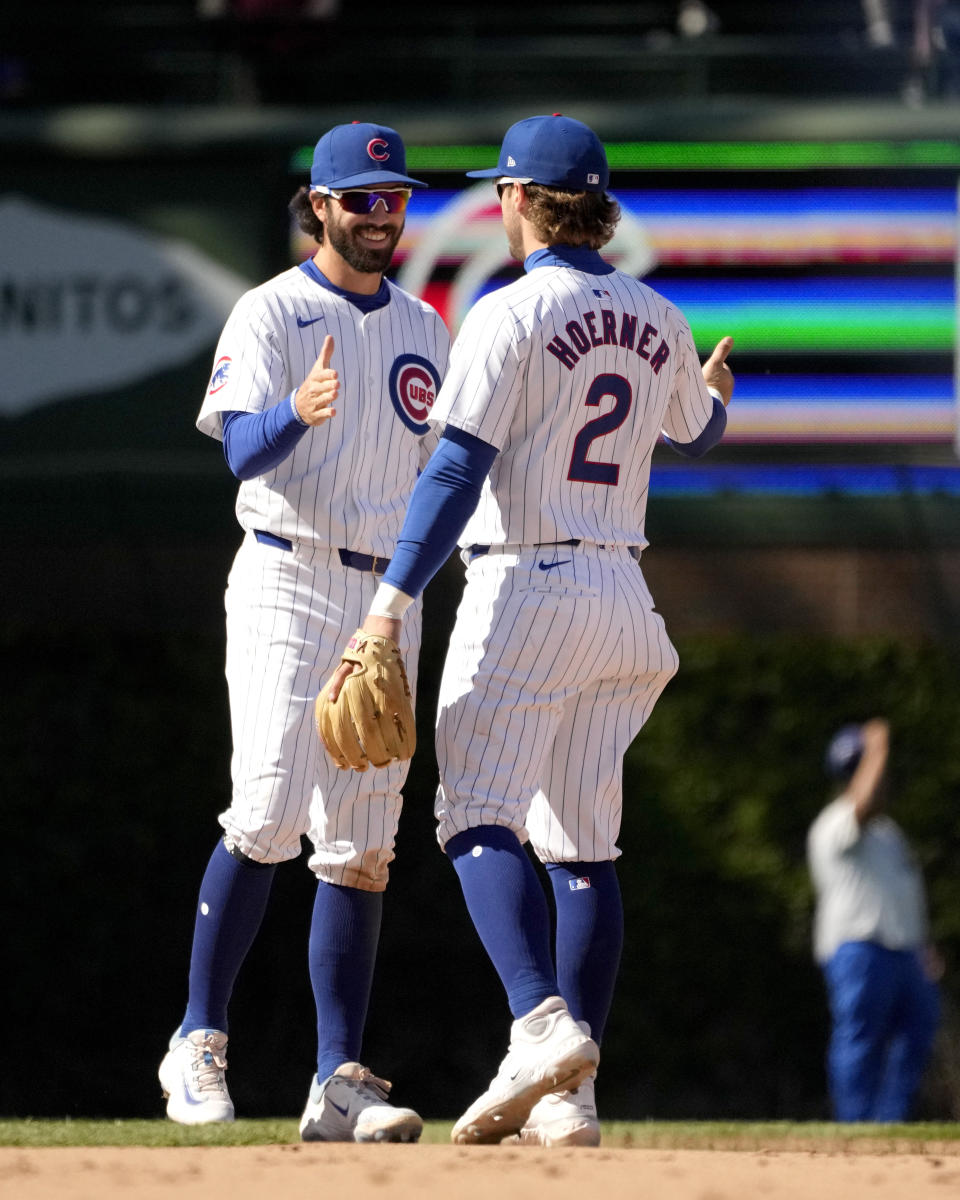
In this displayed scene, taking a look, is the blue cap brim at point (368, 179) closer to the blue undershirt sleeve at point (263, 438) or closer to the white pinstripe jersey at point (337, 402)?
the white pinstripe jersey at point (337, 402)

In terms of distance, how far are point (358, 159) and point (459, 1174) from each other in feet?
7.24

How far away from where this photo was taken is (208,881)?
4.45m

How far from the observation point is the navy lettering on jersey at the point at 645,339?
4.00m

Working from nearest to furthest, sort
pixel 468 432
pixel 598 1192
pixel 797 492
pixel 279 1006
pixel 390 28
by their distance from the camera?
pixel 598 1192
pixel 468 432
pixel 279 1006
pixel 797 492
pixel 390 28

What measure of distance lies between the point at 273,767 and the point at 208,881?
352 millimetres

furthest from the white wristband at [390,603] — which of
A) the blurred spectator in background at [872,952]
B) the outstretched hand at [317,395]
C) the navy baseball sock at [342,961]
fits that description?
the blurred spectator in background at [872,952]

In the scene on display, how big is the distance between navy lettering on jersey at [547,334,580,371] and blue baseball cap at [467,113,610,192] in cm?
34

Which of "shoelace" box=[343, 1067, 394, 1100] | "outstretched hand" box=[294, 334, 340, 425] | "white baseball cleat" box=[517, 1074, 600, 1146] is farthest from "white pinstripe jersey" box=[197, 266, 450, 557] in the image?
"white baseball cleat" box=[517, 1074, 600, 1146]

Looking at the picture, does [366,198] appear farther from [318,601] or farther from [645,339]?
[318,601]

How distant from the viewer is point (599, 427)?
3955 millimetres

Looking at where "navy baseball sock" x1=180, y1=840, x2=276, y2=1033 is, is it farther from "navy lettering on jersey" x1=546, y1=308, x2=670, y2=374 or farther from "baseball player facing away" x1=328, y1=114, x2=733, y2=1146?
"navy lettering on jersey" x1=546, y1=308, x2=670, y2=374

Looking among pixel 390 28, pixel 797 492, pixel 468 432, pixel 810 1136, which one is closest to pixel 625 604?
pixel 468 432

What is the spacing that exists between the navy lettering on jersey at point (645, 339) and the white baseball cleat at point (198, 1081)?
5.65 feet

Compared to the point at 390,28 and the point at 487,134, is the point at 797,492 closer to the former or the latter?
the point at 487,134
